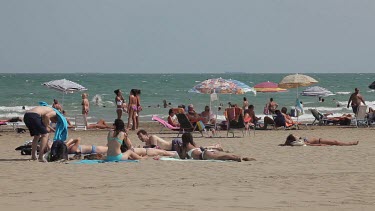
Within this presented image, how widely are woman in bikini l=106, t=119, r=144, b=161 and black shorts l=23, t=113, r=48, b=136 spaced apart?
1073mm

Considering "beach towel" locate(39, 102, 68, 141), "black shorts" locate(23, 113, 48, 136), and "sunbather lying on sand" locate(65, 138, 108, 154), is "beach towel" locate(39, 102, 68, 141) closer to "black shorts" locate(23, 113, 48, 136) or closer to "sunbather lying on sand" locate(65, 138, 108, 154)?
"black shorts" locate(23, 113, 48, 136)

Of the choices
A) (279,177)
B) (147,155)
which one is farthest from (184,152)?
(279,177)

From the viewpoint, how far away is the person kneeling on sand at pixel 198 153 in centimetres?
1170

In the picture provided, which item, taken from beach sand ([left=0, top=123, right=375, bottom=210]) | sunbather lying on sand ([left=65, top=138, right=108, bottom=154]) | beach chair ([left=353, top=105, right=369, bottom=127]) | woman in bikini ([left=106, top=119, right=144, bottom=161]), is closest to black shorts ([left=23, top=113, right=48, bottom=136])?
beach sand ([left=0, top=123, right=375, bottom=210])

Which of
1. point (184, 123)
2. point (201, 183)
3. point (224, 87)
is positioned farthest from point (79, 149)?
point (224, 87)

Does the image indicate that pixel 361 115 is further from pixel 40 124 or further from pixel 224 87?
pixel 40 124

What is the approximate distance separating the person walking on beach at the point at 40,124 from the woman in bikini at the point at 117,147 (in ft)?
3.44

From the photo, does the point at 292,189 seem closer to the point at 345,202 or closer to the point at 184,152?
the point at 345,202

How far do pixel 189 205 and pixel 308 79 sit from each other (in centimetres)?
1799

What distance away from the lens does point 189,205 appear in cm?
750

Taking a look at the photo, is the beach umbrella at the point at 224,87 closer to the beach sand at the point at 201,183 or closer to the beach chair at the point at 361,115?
the beach chair at the point at 361,115

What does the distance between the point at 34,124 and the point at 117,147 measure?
1.36m

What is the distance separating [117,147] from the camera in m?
11.7

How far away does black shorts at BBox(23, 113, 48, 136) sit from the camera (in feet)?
38.9
